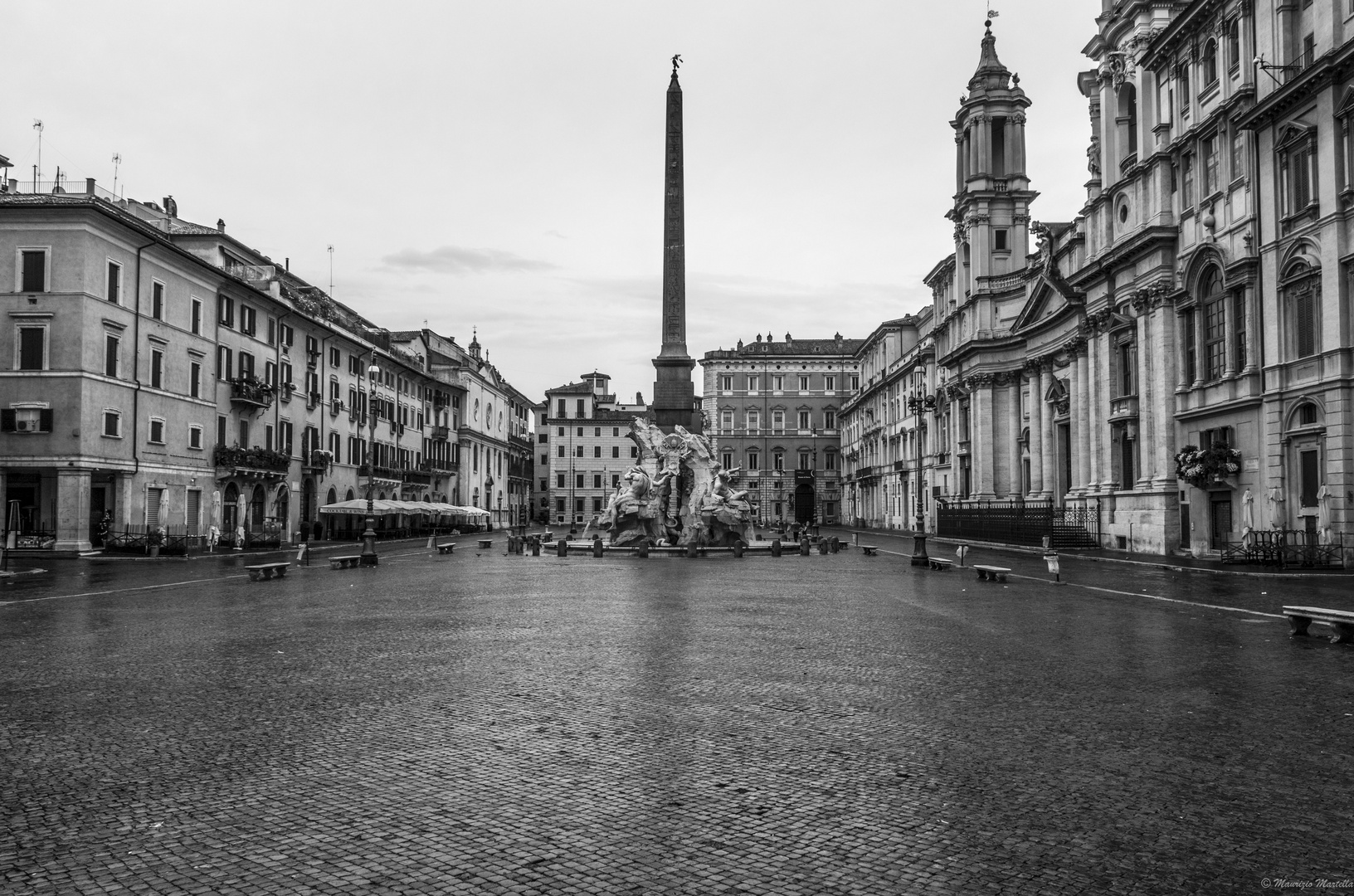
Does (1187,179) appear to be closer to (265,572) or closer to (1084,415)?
(1084,415)

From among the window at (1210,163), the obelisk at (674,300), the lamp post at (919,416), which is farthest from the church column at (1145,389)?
the lamp post at (919,416)

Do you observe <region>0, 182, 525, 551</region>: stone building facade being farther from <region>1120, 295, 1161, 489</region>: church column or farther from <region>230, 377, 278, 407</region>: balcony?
<region>1120, 295, 1161, 489</region>: church column

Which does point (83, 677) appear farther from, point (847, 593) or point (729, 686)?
point (847, 593)

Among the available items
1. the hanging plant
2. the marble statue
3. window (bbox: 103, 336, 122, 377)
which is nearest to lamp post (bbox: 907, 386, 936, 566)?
the marble statue

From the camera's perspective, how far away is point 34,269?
3688 cm

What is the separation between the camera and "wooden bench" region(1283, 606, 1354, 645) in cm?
1299

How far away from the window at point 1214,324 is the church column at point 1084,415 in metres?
12.5

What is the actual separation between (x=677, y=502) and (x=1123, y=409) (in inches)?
761

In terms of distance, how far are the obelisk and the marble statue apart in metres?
2.20

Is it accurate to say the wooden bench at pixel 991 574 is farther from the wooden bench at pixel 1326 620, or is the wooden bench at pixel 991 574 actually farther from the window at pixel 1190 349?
the window at pixel 1190 349

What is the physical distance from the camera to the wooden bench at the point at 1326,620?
13.0 metres

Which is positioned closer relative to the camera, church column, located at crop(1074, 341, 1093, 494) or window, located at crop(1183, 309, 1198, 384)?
window, located at crop(1183, 309, 1198, 384)

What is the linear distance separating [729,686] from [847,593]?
459 inches

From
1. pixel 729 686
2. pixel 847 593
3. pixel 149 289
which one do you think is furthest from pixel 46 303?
pixel 729 686
